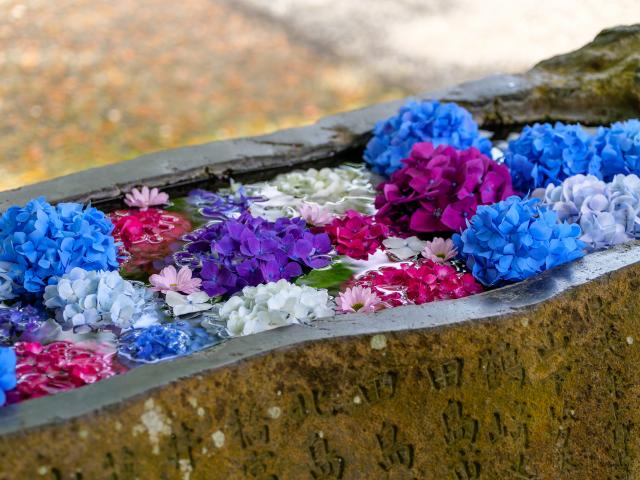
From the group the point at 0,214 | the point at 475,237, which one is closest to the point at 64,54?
A: the point at 0,214

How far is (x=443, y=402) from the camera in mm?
2430

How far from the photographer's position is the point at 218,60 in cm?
847

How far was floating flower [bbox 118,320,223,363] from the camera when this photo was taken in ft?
7.77

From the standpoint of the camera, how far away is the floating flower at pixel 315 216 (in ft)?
10.6

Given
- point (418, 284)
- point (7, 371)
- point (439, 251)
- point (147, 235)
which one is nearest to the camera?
point (7, 371)

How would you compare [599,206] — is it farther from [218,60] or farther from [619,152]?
[218,60]

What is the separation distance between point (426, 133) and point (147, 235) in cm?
117

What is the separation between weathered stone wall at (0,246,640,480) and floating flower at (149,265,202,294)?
529 millimetres

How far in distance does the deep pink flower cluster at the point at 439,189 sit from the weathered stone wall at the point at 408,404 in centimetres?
54

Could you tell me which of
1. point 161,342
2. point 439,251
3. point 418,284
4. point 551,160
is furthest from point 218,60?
point 161,342

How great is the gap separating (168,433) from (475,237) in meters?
1.16

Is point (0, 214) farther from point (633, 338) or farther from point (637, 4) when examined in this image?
point (637, 4)

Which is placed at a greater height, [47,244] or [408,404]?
[47,244]

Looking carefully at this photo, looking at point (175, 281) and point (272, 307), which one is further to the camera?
point (175, 281)
